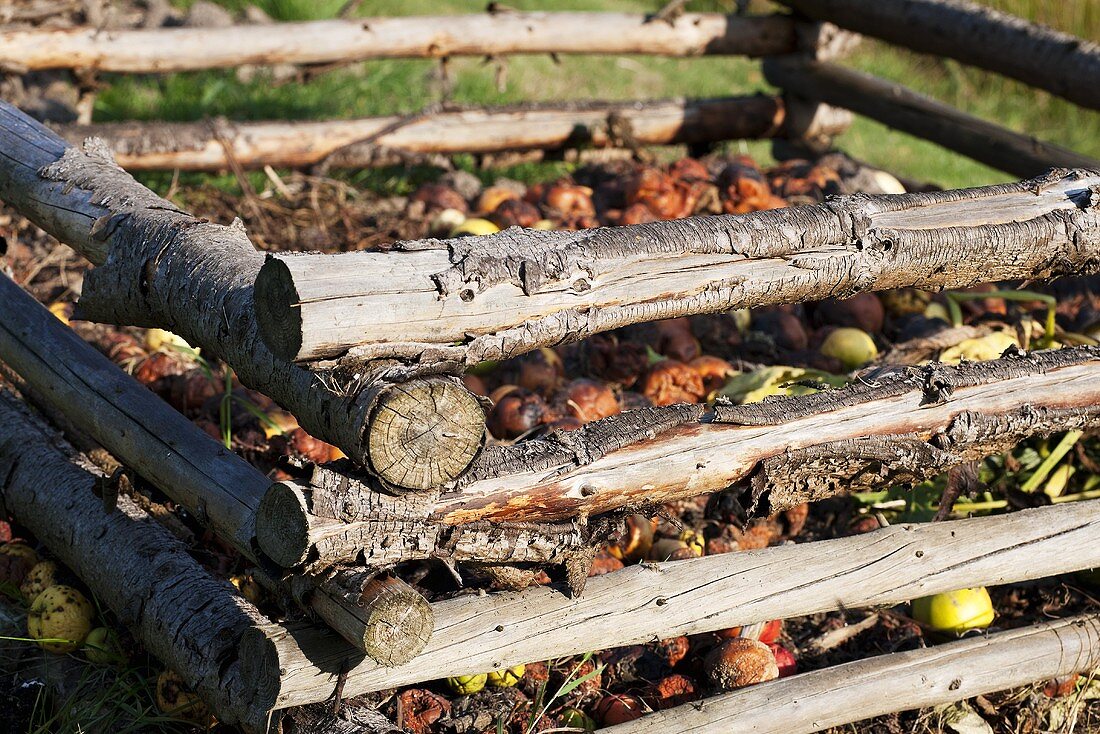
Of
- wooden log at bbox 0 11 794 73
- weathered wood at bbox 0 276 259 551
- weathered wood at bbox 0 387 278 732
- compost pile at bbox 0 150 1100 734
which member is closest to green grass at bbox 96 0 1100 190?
wooden log at bbox 0 11 794 73

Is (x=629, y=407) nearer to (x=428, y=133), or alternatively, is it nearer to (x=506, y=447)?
(x=506, y=447)

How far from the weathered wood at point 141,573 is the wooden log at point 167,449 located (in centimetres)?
17

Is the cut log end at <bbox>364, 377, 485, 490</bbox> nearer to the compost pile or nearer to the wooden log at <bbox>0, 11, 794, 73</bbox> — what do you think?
the compost pile

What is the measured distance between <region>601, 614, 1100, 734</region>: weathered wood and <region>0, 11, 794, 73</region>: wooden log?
3.93 m

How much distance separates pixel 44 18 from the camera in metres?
5.45

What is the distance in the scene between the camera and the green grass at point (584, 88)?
21.9ft

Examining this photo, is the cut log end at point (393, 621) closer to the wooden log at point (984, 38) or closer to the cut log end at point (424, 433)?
the cut log end at point (424, 433)

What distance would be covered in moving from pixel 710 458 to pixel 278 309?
1.05m

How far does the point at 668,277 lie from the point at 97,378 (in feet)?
5.45

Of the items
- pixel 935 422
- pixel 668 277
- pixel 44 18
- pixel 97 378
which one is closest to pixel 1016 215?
pixel 935 422

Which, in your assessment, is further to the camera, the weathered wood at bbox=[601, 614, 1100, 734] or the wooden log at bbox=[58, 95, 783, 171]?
the wooden log at bbox=[58, 95, 783, 171]

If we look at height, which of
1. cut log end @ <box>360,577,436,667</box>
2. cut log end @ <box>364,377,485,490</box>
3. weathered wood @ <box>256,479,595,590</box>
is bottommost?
cut log end @ <box>360,577,436,667</box>

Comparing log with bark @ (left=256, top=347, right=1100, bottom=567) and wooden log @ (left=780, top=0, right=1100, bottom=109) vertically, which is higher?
wooden log @ (left=780, top=0, right=1100, bottom=109)

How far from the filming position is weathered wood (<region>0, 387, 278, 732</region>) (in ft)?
7.92
